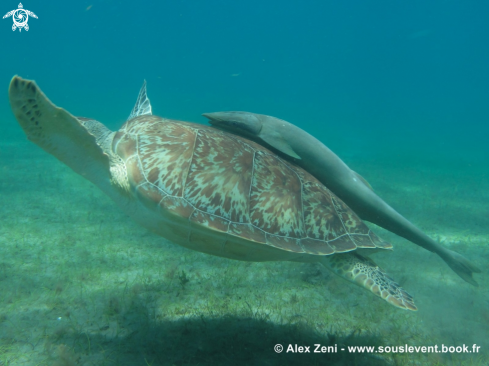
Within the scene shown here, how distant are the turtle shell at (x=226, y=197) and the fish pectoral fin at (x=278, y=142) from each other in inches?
16.7

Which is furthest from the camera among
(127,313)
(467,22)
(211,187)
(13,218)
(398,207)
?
(467,22)

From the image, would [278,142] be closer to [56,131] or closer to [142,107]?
[56,131]

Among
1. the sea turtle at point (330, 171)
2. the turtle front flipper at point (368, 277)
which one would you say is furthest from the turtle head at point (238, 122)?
the turtle front flipper at point (368, 277)

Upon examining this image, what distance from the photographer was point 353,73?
393ft

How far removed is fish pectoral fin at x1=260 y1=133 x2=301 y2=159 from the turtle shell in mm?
425

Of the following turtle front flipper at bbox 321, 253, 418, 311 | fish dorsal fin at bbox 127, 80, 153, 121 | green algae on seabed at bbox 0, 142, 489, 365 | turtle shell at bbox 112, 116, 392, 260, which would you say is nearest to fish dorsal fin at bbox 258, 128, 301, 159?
turtle shell at bbox 112, 116, 392, 260

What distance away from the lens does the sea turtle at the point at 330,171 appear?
3.53 meters

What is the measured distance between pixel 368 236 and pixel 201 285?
211 centimetres

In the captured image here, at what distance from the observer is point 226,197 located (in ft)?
8.27

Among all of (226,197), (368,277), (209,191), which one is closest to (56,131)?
(209,191)

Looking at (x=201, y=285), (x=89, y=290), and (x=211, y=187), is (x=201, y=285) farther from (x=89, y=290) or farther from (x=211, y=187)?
(x=211, y=187)

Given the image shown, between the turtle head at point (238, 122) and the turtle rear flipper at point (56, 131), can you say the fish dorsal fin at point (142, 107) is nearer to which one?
the turtle head at point (238, 122)

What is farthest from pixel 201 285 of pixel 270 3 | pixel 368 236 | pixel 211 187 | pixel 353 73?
pixel 353 73

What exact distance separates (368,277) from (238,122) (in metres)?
2.37
